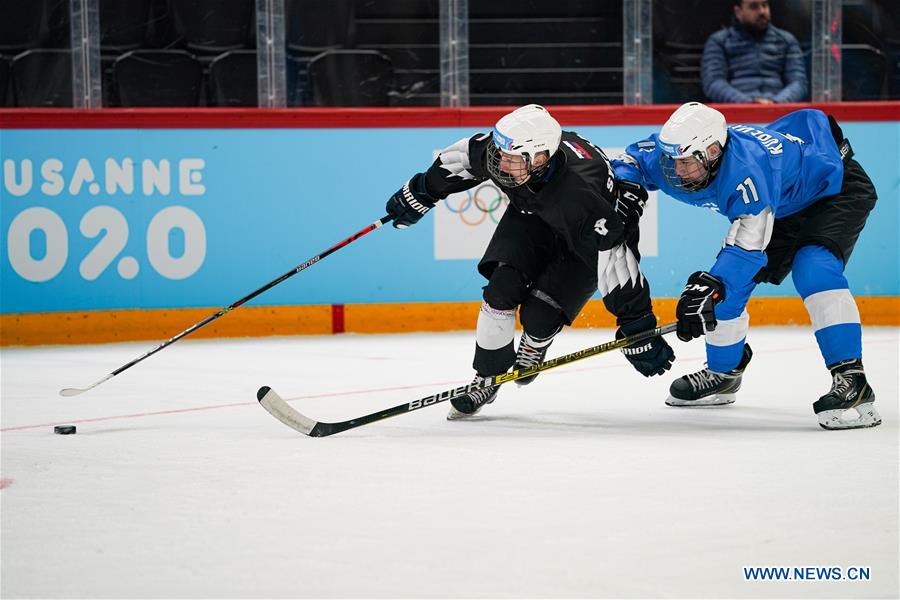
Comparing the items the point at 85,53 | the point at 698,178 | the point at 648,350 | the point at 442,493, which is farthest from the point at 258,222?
the point at 442,493

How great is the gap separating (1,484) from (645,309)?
197 cm

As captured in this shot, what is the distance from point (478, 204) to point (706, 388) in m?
2.63

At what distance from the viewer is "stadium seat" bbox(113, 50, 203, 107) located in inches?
252

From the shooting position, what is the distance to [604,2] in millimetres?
6637

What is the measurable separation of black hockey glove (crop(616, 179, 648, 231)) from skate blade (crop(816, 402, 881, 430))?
823 mm

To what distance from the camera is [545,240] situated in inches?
151

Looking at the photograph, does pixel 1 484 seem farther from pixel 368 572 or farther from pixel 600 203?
pixel 600 203

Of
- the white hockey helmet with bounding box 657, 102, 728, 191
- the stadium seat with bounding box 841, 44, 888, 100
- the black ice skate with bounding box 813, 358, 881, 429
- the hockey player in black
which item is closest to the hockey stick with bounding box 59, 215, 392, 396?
the hockey player in black

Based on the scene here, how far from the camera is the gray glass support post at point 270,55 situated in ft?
21.2

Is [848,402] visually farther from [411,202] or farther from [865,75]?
[865,75]

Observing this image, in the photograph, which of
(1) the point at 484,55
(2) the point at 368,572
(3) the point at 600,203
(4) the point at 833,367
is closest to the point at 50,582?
(2) the point at 368,572

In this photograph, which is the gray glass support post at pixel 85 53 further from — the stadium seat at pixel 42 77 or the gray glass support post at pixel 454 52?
the gray glass support post at pixel 454 52

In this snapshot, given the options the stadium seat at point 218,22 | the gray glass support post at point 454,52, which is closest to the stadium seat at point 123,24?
the stadium seat at point 218,22

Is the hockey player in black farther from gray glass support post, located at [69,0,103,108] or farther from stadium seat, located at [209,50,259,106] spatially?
gray glass support post, located at [69,0,103,108]
